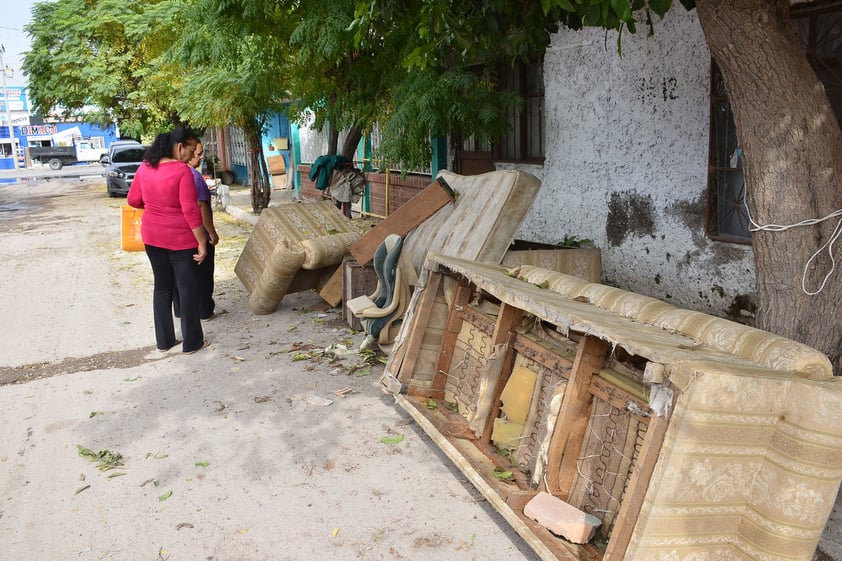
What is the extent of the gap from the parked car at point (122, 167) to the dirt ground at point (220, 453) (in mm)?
16389

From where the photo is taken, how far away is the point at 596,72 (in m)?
7.83

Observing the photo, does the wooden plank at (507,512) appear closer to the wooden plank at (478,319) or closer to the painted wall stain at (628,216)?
the wooden plank at (478,319)

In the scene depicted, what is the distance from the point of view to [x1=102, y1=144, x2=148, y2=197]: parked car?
23.2m

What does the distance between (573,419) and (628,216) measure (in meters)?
4.54

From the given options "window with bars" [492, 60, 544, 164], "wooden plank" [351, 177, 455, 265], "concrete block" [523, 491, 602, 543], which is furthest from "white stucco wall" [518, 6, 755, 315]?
"concrete block" [523, 491, 602, 543]

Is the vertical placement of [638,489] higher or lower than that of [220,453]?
higher

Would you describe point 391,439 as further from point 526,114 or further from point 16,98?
point 16,98

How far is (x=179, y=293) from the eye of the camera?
6.44 meters

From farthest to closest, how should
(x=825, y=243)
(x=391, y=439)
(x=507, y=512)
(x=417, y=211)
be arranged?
(x=417, y=211) < (x=391, y=439) < (x=825, y=243) < (x=507, y=512)

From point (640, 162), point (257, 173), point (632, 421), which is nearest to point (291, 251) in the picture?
point (640, 162)

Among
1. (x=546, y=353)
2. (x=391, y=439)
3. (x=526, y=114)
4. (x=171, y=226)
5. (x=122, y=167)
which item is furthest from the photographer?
(x=122, y=167)

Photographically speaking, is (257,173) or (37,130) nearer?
(257,173)

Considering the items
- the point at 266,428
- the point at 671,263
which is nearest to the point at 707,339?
the point at 266,428

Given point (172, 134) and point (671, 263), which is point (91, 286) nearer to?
point (172, 134)
